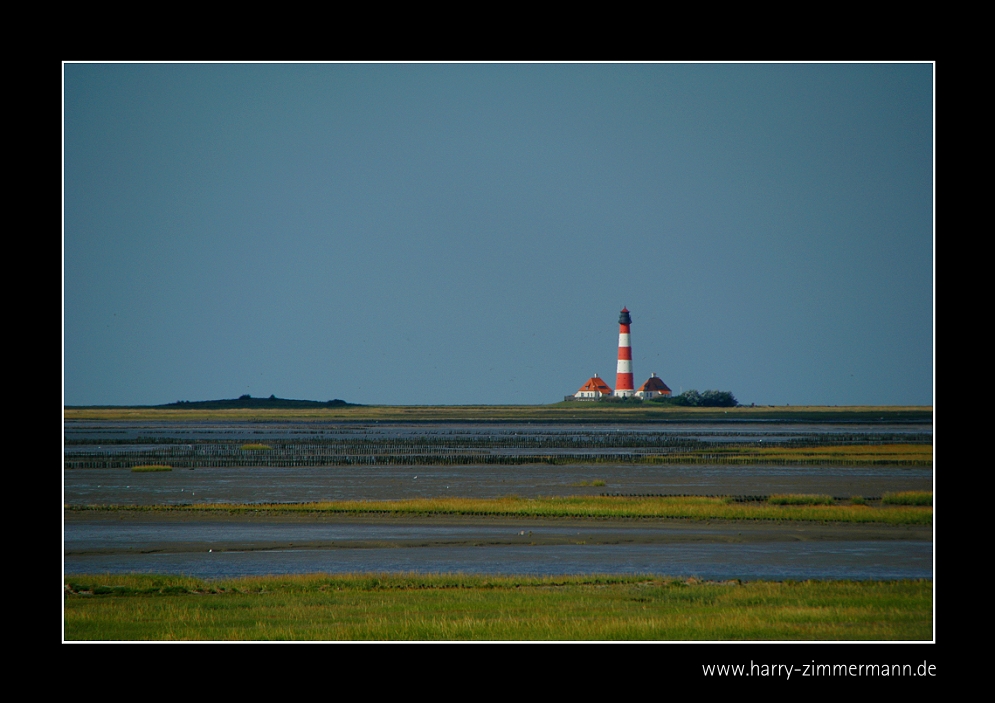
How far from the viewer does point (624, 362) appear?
532 ft

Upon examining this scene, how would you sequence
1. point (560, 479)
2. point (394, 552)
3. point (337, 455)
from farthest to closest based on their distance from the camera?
point (337, 455) < point (560, 479) < point (394, 552)

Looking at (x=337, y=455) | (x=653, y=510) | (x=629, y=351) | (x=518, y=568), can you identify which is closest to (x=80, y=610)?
(x=518, y=568)

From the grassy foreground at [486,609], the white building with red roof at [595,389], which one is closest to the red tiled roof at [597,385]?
the white building with red roof at [595,389]

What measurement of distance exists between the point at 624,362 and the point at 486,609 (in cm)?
14623

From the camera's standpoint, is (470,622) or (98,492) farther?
(98,492)

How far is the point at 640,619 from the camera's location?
54.5ft

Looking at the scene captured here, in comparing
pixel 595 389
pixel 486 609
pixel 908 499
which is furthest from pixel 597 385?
pixel 486 609

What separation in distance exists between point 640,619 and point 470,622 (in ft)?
9.25

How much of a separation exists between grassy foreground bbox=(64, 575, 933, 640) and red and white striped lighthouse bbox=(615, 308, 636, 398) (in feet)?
432

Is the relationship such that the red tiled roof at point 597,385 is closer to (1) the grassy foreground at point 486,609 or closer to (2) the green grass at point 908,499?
(2) the green grass at point 908,499

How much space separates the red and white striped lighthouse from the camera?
499 feet

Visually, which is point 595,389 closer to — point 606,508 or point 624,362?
point 624,362

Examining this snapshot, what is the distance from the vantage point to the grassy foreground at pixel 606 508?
32031 mm

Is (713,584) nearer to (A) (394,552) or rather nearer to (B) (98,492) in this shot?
(A) (394,552)
